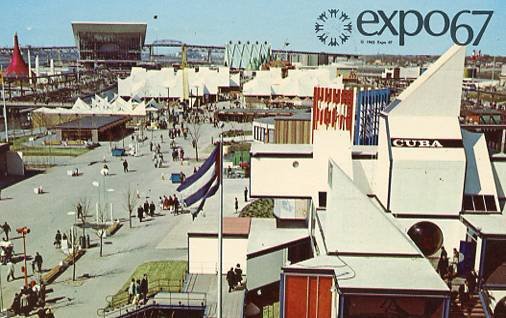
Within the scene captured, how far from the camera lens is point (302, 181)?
22.0m

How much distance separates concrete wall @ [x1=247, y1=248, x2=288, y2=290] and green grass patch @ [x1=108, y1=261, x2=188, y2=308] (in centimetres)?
301

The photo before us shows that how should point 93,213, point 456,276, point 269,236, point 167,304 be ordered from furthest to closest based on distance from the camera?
point 93,213 < point 269,236 < point 167,304 < point 456,276

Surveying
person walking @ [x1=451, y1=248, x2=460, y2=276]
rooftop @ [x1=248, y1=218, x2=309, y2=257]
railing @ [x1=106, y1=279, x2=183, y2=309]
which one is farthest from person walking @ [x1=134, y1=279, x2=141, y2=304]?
person walking @ [x1=451, y1=248, x2=460, y2=276]

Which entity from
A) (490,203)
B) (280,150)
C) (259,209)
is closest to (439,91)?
(490,203)

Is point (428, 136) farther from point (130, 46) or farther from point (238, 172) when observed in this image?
point (130, 46)

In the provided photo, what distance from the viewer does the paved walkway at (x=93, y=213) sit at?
21.2 m

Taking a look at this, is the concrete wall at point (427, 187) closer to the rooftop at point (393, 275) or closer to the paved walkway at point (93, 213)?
the rooftop at point (393, 275)

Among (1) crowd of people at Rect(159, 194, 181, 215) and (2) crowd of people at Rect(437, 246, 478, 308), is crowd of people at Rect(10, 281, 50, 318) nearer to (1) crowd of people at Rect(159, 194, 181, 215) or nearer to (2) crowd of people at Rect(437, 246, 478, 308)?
(1) crowd of people at Rect(159, 194, 181, 215)

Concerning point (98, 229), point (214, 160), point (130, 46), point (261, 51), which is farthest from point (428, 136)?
point (130, 46)

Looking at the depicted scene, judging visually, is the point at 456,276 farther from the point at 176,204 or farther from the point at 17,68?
the point at 17,68

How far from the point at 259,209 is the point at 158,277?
32.6 ft

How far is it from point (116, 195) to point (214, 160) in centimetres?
2306

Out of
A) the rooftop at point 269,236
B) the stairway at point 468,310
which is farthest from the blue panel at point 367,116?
the stairway at point 468,310

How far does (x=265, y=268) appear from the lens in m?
20.0
